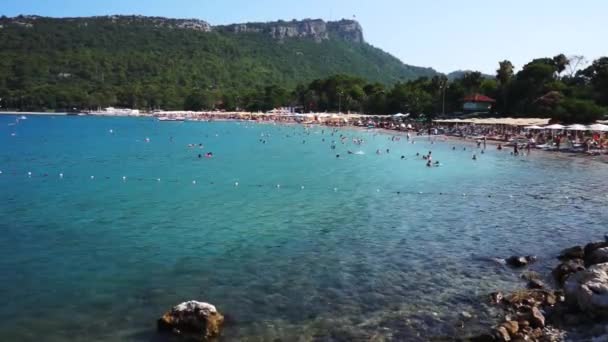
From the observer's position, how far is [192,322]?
11727 millimetres

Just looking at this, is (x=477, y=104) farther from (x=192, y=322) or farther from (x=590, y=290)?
(x=192, y=322)

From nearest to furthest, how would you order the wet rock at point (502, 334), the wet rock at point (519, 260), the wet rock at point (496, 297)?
the wet rock at point (502, 334) < the wet rock at point (496, 297) < the wet rock at point (519, 260)

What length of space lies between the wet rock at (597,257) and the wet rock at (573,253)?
2.91 ft

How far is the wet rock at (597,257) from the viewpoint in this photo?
1584 cm

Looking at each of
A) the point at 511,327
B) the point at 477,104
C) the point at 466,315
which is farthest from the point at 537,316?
the point at 477,104

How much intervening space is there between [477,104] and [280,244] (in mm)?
82434

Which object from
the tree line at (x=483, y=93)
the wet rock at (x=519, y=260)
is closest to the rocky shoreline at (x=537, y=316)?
the wet rock at (x=519, y=260)

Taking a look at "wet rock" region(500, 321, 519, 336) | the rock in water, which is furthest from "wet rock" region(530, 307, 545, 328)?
the rock in water

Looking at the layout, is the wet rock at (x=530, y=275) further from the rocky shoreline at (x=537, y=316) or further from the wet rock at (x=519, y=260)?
the rocky shoreline at (x=537, y=316)

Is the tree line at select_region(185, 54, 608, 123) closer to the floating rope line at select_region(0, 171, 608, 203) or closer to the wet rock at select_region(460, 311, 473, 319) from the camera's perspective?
the floating rope line at select_region(0, 171, 608, 203)

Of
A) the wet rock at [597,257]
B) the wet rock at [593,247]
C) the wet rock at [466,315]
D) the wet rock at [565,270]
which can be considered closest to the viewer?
the wet rock at [466,315]

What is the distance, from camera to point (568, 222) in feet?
78.0

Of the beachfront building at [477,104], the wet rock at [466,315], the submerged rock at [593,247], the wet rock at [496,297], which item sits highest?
the beachfront building at [477,104]

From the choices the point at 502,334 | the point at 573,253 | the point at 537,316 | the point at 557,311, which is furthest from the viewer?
the point at 573,253
